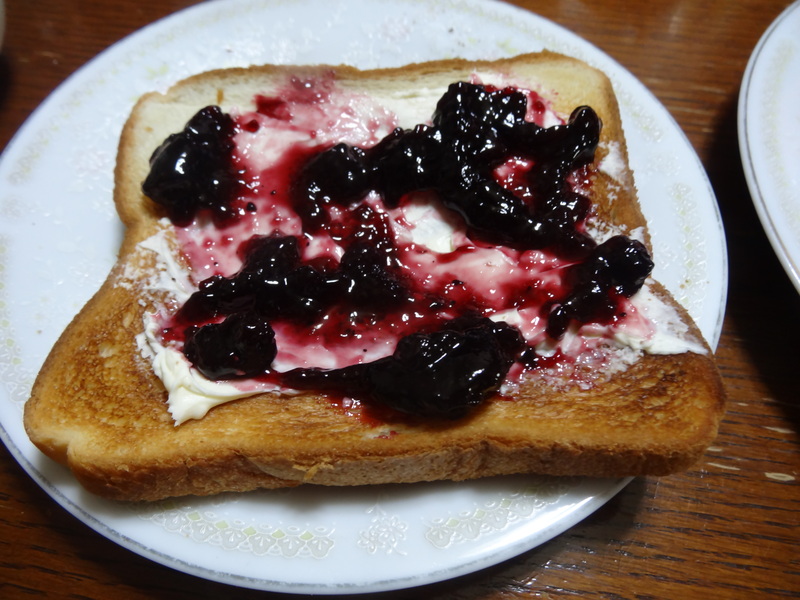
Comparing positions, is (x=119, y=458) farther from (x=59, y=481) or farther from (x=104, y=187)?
(x=104, y=187)

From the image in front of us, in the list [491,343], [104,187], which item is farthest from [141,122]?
[491,343]

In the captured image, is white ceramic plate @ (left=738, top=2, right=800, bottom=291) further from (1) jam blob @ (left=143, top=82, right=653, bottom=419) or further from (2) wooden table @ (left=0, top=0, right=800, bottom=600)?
(1) jam blob @ (left=143, top=82, right=653, bottom=419)

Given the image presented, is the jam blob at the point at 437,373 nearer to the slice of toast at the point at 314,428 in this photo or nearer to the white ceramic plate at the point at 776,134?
the slice of toast at the point at 314,428

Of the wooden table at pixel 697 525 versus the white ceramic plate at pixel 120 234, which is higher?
the white ceramic plate at pixel 120 234

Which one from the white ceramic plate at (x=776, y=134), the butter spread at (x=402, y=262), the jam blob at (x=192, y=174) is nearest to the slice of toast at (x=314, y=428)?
the butter spread at (x=402, y=262)

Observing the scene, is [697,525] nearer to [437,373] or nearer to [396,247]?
[437,373]

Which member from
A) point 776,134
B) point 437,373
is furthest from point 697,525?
point 776,134
